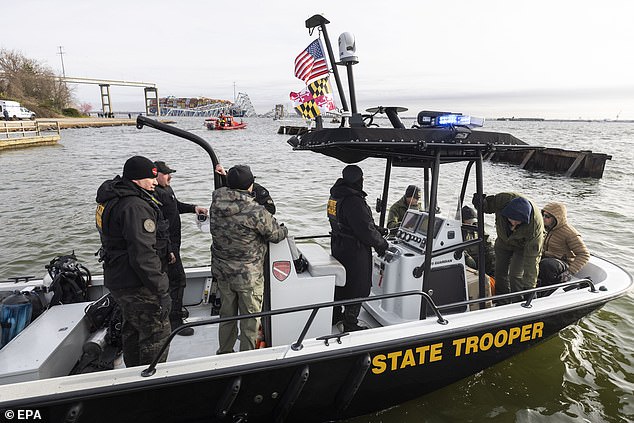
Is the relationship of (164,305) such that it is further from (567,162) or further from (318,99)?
(567,162)

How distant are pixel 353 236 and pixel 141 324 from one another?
2017mm

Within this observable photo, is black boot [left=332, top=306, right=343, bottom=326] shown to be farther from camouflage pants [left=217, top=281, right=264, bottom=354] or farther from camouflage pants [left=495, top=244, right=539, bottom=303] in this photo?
camouflage pants [left=495, top=244, right=539, bottom=303]

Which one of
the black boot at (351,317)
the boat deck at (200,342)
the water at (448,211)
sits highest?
the black boot at (351,317)

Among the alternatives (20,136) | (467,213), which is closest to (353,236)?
(467,213)

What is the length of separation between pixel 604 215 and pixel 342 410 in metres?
12.6

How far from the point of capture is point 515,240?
13.9 ft

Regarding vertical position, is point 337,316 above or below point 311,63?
below

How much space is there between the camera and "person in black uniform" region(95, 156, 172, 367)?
278cm

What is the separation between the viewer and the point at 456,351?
3.49 meters

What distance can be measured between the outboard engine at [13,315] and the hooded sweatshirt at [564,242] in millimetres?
6027

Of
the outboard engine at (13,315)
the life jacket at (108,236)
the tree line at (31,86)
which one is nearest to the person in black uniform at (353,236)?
the life jacket at (108,236)

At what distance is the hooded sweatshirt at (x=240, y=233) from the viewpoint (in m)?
3.12

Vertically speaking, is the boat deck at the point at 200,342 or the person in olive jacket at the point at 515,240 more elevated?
the person in olive jacket at the point at 515,240

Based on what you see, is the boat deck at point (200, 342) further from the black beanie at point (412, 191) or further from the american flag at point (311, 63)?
the american flag at point (311, 63)
